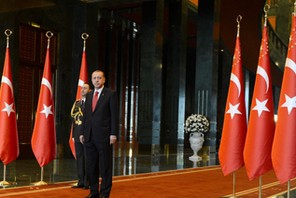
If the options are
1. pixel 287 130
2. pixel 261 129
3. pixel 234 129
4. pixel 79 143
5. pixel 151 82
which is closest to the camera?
pixel 287 130

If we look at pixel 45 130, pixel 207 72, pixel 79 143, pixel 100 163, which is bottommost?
pixel 100 163

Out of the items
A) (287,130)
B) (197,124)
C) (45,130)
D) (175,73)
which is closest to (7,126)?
(45,130)

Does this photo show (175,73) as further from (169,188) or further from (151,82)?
(169,188)

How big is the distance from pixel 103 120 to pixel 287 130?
1.89 m

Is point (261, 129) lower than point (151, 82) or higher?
lower

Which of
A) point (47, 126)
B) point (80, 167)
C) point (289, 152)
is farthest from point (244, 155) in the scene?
point (47, 126)

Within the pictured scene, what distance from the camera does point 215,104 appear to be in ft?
42.5

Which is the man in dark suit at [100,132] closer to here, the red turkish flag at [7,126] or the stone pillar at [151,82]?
the red turkish flag at [7,126]

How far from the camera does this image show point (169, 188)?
628 centimetres

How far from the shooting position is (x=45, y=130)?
6.50m

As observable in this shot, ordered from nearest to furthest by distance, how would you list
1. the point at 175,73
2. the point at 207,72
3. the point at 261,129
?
the point at 261,129 → the point at 207,72 → the point at 175,73

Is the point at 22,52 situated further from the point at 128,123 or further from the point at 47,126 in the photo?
the point at 128,123

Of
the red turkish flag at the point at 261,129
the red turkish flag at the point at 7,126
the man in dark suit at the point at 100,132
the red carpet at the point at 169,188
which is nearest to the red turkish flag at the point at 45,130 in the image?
the red turkish flag at the point at 7,126

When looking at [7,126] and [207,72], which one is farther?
[207,72]
